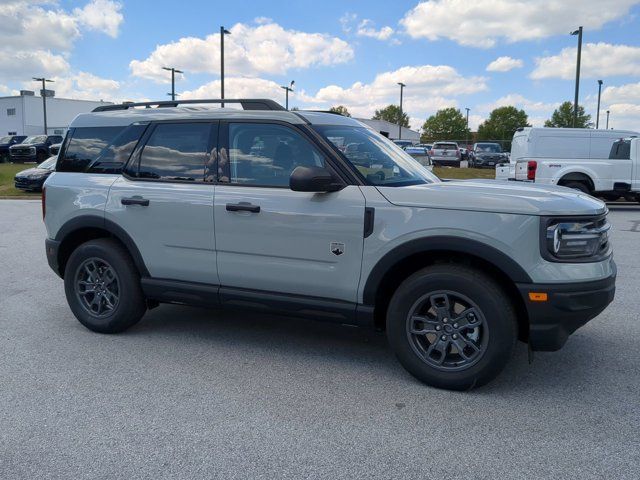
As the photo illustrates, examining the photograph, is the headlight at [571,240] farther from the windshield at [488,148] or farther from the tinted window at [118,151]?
the windshield at [488,148]

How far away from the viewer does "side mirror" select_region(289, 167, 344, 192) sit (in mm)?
3953

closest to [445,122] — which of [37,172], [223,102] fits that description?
[37,172]

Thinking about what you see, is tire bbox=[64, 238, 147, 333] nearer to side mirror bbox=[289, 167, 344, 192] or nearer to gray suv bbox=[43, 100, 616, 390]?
gray suv bbox=[43, 100, 616, 390]

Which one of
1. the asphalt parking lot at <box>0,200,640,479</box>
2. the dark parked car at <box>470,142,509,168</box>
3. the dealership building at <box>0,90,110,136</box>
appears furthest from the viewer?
the dealership building at <box>0,90,110,136</box>

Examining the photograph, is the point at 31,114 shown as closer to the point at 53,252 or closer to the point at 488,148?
the point at 488,148

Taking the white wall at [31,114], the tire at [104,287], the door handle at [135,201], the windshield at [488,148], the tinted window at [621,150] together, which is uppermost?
the white wall at [31,114]

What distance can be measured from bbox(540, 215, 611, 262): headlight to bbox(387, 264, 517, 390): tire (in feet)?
1.34

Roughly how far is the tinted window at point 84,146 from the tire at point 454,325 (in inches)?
113

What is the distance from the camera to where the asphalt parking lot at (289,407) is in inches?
119

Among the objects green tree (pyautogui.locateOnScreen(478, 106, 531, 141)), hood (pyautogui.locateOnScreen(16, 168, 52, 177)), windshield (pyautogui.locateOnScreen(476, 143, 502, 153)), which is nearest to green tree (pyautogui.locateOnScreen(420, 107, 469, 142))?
green tree (pyautogui.locateOnScreen(478, 106, 531, 141))

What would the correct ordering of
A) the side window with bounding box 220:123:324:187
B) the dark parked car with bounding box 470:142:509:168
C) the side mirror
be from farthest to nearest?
1. the dark parked car with bounding box 470:142:509:168
2. the side window with bounding box 220:123:324:187
3. the side mirror

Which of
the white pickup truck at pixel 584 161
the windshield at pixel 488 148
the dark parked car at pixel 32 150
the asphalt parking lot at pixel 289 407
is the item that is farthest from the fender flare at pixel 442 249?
the windshield at pixel 488 148

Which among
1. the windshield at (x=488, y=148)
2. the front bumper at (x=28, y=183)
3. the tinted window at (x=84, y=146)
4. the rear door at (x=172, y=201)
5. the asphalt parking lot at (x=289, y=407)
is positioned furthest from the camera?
the windshield at (x=488, y=148)

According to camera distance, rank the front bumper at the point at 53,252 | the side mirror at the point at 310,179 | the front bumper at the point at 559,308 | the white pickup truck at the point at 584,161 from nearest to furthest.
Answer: the front bumper at the point at 559,308, the side mirror at the point at 310,179, the front bumper at the point at 53,252, the white pickup truck at the point at 584,161
